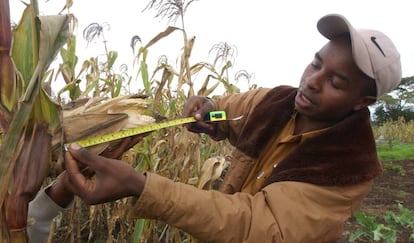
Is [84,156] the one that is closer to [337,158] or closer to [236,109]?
[337,158]

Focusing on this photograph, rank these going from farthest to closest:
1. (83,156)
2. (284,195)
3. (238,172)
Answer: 1. (238,172)
2. (284,195)
3. (83,156)

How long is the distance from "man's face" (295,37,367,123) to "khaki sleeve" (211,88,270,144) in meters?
0.32

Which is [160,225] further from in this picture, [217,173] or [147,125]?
[147,125]

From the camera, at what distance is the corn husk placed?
848 mm

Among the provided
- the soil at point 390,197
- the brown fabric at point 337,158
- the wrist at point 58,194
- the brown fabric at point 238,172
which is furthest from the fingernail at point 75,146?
the soil at point 390,197

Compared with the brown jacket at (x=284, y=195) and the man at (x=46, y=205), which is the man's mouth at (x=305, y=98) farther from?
the man at (x=46, y=205)

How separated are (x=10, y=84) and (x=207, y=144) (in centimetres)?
296

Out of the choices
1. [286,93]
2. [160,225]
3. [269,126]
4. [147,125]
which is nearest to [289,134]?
[269,126]

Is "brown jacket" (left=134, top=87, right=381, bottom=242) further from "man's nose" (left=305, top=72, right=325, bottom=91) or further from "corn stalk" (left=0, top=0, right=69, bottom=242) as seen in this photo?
"corn stalk" (left=0, top=0, right=69, bottom=242)

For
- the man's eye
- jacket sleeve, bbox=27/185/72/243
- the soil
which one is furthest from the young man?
the soil

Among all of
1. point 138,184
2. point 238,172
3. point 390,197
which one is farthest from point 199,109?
point 390,197

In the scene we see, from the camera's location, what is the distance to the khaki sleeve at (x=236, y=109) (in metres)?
1.54

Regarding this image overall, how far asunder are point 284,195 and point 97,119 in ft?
1.71

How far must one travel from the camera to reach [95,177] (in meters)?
0.83
